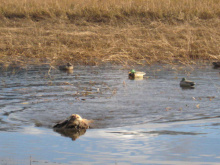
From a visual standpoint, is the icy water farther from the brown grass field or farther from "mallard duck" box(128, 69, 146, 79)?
the brown grass field

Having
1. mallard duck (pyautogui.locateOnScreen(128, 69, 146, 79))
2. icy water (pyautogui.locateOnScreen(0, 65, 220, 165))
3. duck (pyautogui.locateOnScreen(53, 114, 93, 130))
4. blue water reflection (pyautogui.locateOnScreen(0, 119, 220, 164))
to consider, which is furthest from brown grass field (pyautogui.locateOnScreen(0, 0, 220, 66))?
blue water reflection (pyautogui.locateOnScreen(0, 119, 220, 164))

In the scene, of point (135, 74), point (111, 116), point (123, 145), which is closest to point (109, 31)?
point (135, 74)

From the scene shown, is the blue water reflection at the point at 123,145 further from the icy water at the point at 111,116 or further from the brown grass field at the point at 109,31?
the brown grass field at the point at 109,31

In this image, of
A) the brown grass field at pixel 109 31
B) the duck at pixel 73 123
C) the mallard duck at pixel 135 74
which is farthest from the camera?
the brown grass field at pixel 109 31

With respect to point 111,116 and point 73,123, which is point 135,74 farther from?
point 73,123

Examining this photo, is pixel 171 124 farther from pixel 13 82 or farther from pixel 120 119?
pixel 13 82

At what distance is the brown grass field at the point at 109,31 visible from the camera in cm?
1466

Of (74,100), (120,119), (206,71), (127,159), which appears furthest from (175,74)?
(127,159)

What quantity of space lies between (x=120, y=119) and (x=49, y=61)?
7.26 meters

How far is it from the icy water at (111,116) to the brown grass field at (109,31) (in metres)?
2.29

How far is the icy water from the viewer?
18.5 ft

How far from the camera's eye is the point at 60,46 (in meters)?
15.7

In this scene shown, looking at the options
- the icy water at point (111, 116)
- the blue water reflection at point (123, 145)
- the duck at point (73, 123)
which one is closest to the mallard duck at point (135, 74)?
the icy water at point (111, 116)

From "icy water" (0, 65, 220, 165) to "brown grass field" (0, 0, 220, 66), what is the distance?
7.52ft
